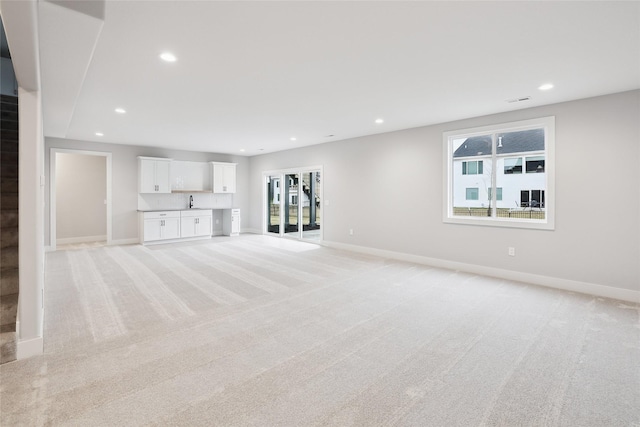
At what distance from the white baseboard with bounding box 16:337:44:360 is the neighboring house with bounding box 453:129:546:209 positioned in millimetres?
5662

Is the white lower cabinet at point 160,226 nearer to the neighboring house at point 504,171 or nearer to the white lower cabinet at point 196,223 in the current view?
the white lower cabinet at point 196,223

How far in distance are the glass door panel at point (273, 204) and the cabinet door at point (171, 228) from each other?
8.58 ft

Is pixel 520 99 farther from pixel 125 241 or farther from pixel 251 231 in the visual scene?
pixel 125 241

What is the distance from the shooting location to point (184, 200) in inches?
353

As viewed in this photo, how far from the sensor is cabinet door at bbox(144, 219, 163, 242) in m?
7.71

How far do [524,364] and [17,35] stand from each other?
13.3 feet

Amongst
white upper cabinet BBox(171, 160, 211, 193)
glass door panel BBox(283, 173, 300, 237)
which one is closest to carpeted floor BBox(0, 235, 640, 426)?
glass door panel BBox(283, 173, 300, 237)

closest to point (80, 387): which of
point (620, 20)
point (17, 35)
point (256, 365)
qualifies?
point (256, 365)

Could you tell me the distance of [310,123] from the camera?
5582 mm

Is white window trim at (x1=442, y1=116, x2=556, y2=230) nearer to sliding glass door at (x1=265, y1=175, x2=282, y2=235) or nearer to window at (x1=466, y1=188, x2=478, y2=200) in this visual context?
window at (x1=466, y1=188, x2=478, y2=200)

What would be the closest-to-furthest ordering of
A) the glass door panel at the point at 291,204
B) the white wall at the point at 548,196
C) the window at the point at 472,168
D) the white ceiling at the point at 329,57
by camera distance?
1. the white ceiling at the point at 329,57
2. the white wall at the point at 548,196
3. the window at the point at 472,168
4. the glass door panel at the point at 291,204

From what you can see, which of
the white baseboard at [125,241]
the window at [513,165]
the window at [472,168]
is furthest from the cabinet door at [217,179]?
the window at [513,165]

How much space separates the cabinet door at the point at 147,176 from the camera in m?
7.90

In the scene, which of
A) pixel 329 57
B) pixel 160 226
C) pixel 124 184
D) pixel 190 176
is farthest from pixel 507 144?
pixel 124 184
